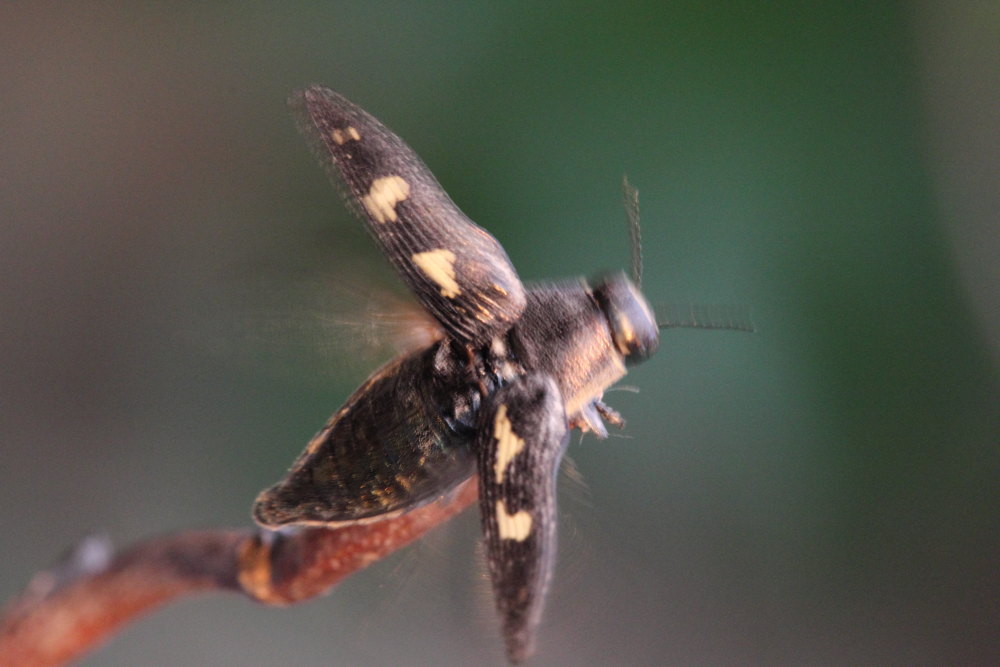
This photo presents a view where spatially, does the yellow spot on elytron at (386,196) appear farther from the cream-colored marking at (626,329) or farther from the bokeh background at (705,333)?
the bokeh background at (705,333)

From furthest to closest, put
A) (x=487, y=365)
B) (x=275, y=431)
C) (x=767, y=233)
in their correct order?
1. (x=275, y=431)
2. (x=767, y=233)
3. (x=487, y=365)

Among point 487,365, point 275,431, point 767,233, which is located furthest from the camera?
point 275,431

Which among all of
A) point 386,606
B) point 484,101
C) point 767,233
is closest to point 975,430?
point 767,233

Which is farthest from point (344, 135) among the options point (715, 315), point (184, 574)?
point (715, 315)

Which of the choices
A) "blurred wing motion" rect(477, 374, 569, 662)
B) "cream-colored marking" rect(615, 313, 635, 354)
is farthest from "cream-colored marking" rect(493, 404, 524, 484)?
"cream-colored marking" rect(615, 313, 635, 354)

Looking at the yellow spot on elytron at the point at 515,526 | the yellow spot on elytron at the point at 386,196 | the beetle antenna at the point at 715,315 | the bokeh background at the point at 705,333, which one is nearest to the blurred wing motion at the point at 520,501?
the yellow spot on elytron at the point at 515,526

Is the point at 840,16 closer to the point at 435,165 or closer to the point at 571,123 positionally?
the point at 571,123
